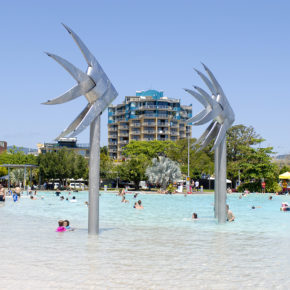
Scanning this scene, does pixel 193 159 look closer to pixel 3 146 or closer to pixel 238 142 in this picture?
pixel 238 142

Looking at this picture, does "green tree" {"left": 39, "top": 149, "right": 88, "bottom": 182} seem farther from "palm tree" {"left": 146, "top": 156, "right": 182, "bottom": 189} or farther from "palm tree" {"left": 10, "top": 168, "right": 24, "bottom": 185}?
"palm tree" {"left": 10, "top": 168, "right": 24, "bottom": 185}

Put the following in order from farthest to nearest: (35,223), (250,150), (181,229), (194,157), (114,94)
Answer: (194,157), (250,150), (35,223), (181,229), (114,94)

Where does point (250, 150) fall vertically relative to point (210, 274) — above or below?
above

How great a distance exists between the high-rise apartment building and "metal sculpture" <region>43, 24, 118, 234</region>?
104127 millimetres

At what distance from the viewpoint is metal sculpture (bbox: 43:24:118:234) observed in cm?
1438

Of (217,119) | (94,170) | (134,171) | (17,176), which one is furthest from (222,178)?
(17,176)

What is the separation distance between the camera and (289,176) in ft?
185

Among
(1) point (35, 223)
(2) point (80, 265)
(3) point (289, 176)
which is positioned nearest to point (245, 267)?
(2) point (80, 265)

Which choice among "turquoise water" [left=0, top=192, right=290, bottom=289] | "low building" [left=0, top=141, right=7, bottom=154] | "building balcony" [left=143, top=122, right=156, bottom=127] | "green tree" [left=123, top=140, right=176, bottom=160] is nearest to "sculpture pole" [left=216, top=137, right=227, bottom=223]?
"turquoise water" [left=0, top=192, right=290, bottom=289]

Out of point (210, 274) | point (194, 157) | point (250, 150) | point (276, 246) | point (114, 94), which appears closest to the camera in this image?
point (210, 274)

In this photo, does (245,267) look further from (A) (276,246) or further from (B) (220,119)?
(B) (220,119)

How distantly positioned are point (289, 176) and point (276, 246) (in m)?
44.6

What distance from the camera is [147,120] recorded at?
121 meters

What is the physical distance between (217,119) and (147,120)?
102 meters
